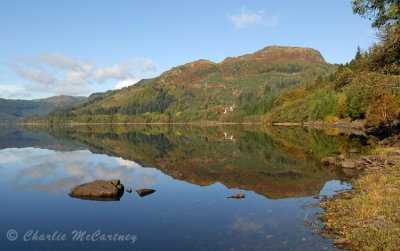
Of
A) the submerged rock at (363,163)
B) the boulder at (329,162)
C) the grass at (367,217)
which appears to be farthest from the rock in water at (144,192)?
the boulder at (329,162)

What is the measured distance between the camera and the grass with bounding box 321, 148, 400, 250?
18.8m

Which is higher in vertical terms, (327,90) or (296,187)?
(327,90)

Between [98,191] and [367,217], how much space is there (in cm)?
2420

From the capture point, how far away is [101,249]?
20578mm

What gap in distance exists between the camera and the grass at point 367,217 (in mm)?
18812

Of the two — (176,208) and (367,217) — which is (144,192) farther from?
(367,217)

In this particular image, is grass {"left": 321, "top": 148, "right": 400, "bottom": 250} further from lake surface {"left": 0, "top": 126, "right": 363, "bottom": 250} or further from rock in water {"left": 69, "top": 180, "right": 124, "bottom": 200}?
rock in water {"left": 69, "top": 180, "right": 124, "bottom": 200}

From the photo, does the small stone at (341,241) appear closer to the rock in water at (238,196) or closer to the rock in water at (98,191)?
the rock in water at (238,196)

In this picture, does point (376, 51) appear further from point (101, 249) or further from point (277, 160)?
point (101, 249)

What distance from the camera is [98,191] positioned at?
112 ft

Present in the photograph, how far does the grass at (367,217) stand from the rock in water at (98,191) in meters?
19.8

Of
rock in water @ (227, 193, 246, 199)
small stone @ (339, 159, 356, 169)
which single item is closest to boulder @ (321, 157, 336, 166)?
small stone @ (339, 159, 356, 169)

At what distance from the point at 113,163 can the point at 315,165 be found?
34.5 m

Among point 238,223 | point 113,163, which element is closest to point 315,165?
point 238,223
